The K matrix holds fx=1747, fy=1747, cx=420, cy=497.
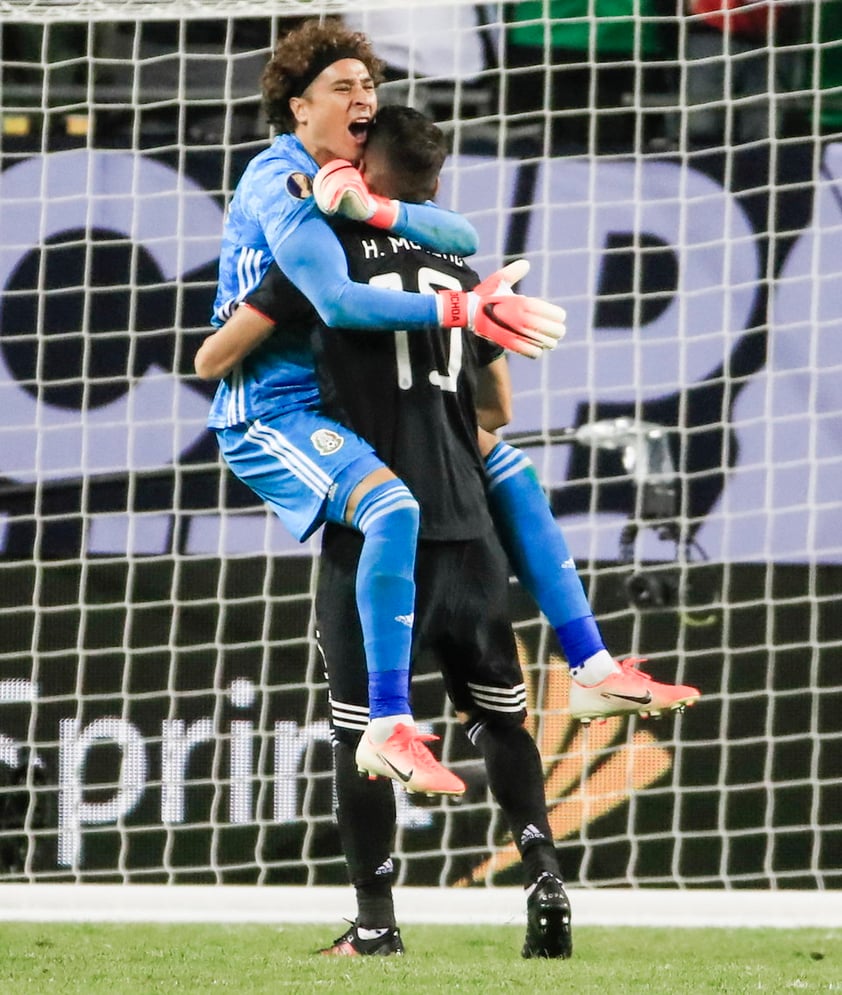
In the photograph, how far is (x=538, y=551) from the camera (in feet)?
10.1

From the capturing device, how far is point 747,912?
396 centimetres

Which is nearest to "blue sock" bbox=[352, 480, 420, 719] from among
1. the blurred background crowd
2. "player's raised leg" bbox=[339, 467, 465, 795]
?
"player's raised leg" bbox=[339, 467, 465, 795]

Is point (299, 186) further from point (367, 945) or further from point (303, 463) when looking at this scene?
point (367, 945)

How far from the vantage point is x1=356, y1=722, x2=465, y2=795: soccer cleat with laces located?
8.88 feet

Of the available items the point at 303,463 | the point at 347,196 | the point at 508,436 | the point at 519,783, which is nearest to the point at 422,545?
the point at 303,463

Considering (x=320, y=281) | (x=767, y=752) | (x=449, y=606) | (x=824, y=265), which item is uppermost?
(x=824, y=265)

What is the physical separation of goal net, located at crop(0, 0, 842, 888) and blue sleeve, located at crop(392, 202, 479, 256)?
1.73 metres

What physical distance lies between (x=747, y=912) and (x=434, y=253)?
5.86 feet

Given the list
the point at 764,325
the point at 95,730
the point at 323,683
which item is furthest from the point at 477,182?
the point at 95,730

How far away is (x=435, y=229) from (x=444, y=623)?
680 millimetres

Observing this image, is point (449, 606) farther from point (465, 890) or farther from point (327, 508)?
point (465, 890)

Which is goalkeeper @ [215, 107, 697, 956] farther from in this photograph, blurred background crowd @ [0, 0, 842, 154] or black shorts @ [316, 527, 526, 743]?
blurred background crowd @ [0, 0, 842, 154]

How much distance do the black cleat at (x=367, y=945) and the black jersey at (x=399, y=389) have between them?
70 cm

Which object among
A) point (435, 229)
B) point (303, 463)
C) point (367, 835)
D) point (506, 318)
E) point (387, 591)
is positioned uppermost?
point (435, 229)
